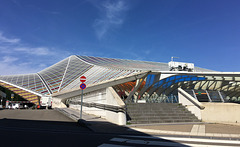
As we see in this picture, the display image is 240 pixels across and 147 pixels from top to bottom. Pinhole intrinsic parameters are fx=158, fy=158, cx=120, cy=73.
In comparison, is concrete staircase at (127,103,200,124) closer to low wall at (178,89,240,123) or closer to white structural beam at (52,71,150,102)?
low wall at (178,89,240,123)


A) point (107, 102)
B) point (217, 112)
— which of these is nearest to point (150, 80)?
point (217, 112)

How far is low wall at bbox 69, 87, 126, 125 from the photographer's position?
10242 mm

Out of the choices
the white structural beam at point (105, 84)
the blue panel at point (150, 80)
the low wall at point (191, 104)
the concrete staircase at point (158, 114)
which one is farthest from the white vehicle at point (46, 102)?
the low wall at point (191, 104)

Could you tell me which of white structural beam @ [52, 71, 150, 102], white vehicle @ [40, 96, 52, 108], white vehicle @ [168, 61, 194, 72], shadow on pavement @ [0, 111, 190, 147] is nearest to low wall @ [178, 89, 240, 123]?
white structural beam @ [52, 71, 150, 102]

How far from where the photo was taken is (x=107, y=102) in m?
12.8

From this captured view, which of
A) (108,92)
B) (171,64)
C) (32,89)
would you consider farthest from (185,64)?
(32,89)

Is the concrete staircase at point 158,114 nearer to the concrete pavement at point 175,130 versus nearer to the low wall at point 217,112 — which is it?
the low wall at point 217,112

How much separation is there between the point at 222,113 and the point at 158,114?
4.94 metres

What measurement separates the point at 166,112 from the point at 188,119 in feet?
5.84

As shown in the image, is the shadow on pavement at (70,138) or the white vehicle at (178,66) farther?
the white vehicle at (178,66)

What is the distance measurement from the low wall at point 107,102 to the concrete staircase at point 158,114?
1118 millimetres

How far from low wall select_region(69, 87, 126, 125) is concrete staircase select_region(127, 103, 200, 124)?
44.0 inches

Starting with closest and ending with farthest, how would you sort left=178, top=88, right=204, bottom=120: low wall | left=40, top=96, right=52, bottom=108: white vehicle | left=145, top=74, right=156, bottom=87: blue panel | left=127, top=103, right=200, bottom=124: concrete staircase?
left=127, top=103, right=200, bottom=124: concrete staircase, left=178, top=88, right=204, bottom=120: low wall, left=145, top=74, right=156, bottom=87: blue panel, left=40, top=96, right=52, bottom=108: white vehicle

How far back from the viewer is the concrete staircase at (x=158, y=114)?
38.3ft
